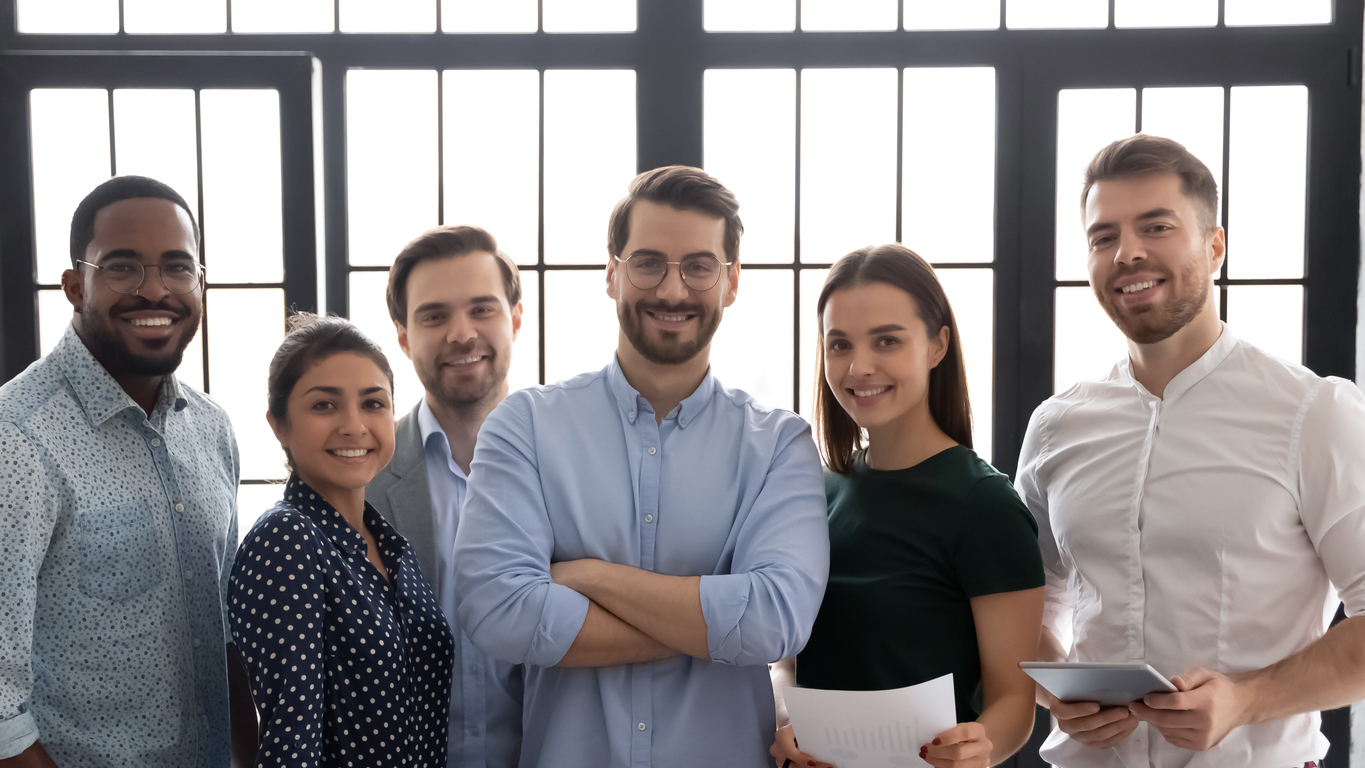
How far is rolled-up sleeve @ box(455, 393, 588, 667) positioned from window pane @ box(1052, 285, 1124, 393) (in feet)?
5.87

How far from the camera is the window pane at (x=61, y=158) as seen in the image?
2.54m

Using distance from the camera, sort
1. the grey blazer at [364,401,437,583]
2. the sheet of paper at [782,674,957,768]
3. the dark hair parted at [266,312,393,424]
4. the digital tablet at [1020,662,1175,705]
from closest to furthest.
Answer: the digital tablet at [1020,662,1175,705], the sheet of paper at [782,674,957,768], the dark hair parted at [266,312,393,424], the grey blazer at [364,401,437,583]

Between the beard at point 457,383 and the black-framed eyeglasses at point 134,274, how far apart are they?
50 centimetres

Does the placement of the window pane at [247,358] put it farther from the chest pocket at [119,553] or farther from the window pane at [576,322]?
the chest pocket at [119,553]

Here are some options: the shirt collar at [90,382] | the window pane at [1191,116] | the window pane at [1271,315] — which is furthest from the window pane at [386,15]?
the window pane at [1271,315]

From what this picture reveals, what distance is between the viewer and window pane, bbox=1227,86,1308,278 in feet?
8.23

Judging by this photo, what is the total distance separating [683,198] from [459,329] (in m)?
0.61

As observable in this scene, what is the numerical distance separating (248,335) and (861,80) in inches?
81.5

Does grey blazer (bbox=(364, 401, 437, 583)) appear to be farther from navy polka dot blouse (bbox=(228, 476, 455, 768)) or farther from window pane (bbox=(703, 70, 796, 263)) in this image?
window pane (bbox=(703, 70, 796, 263))

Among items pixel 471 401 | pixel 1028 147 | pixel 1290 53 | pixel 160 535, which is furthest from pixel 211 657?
pixel 1290 53

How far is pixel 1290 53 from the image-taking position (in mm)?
2467

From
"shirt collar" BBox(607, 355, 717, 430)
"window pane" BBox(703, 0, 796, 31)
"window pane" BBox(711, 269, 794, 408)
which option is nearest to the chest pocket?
"shirt collar" BBox(607, 355, 717, 430)

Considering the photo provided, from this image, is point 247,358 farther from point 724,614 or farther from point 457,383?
point 724,614

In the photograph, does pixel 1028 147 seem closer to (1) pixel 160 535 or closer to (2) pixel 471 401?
(2) pixel 471 401
